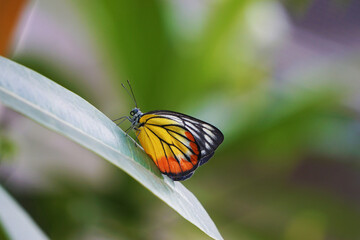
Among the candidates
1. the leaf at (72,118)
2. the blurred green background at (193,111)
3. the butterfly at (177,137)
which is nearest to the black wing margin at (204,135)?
the butterfly at (177,137)

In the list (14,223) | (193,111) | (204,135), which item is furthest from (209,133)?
(193,111)

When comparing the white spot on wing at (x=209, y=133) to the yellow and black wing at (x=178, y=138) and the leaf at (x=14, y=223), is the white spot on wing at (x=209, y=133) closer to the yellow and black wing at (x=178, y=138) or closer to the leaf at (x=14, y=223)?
the yellow and black wing at (x=178, y=138)

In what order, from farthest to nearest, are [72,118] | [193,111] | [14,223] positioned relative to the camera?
[193,111] → [14,223] → [72,118]

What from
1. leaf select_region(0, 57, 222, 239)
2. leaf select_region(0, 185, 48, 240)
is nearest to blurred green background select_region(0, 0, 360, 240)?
leaf select_region(0, 185, 48, 240)

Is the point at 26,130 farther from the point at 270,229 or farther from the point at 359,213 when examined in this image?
the point at 359,213

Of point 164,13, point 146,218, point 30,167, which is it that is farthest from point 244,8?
point 30,167

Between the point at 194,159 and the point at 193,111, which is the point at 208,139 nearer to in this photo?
the point at 194,159
